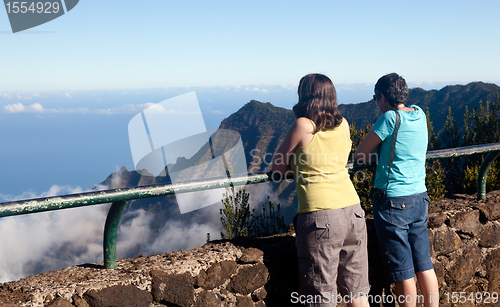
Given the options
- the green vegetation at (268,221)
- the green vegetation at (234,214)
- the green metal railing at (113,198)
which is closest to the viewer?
the green metal railing at (113,198)

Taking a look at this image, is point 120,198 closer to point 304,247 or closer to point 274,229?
point 304,247

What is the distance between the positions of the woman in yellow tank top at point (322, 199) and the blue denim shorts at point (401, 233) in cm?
34

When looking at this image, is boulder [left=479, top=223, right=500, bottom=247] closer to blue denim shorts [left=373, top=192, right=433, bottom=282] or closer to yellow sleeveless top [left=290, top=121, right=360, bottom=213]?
blue denim shorts [left=373, top=192, right=433, bottom=282]

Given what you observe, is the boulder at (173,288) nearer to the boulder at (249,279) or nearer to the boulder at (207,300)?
the boulder at (207,300)

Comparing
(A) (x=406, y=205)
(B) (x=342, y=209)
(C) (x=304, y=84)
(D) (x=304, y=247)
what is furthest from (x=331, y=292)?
(C) (x=304, y=84)

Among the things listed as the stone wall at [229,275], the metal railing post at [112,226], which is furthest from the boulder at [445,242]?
the metal railing post at [112,226]

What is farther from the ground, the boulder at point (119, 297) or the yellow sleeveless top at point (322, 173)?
the yellow sleeveless top at point (322, 173)

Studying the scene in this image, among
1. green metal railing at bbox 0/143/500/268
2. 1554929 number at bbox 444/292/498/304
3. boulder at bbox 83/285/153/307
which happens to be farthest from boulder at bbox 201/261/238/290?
1554929 number at bbox 444/292/498/304

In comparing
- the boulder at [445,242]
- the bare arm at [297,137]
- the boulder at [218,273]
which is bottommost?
the boulder at [445,242]

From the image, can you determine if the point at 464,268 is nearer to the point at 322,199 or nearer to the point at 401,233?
the point at 401,233

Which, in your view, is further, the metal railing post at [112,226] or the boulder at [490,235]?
the boulder at [490,235]

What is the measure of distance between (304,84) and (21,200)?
1.46 m

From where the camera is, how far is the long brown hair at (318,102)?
1.92m

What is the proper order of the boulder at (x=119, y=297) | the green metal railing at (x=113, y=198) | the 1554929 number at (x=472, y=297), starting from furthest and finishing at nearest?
the 1554929 number at (x=472, y=297) → the boulder at (x=119, y=297) → the green metal railing at (x=113, y=198)
